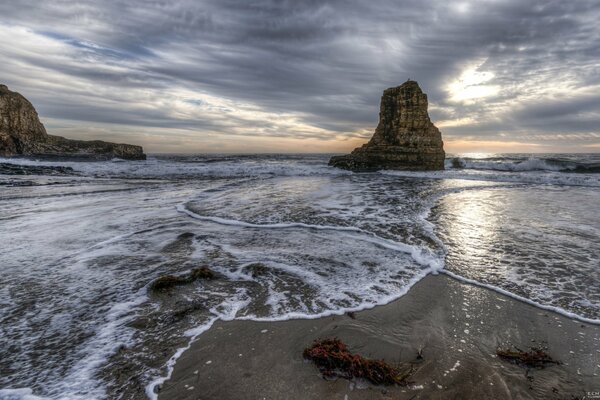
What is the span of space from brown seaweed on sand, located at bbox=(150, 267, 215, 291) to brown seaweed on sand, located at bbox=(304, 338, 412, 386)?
2.50m

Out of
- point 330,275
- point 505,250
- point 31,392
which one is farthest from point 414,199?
point 31,392

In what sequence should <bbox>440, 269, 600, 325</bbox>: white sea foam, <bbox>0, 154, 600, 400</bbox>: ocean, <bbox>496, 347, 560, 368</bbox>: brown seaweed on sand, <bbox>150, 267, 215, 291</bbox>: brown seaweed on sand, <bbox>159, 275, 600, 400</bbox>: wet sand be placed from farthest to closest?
1. <bbox>150, 267, 215, 291</bbox>: brown seaweed on sand
2. <bbox>440, 269, 600, 325</bbox>: white sea foam
3. <bbox>0, 154, 600, 400</bbox>: ocean
4. <bbox>496, 347, 560, 368</bbox>: brown seaweed on sand
5. <bbox>159, 275, 600, 400</bbox>: wet sand

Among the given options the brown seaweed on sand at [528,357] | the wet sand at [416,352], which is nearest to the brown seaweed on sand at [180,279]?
the wet sand at [416,352]

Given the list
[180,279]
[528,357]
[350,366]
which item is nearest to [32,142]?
[180,279]

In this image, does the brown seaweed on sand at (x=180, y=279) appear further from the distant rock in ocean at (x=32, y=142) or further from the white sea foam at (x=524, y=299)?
the distant rock in ocean at (x=32, y=142)

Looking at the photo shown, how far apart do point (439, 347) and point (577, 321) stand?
1.97 metres

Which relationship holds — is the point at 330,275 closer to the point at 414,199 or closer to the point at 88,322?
the point at 88,322

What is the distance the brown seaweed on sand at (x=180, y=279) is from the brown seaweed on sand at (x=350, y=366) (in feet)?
8.22

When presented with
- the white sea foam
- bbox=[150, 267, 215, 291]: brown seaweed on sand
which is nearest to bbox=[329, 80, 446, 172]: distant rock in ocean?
the white sea foam

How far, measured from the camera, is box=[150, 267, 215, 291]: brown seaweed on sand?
4.45 metres

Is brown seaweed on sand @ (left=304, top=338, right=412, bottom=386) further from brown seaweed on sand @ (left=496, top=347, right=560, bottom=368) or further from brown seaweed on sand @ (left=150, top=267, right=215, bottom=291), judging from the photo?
brown seaweed on sand @ (left=150, top=267, right=215, bottom=291)

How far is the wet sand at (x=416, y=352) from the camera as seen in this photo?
251cm

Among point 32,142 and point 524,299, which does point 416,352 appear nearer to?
point 524,299

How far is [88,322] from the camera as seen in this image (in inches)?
138
